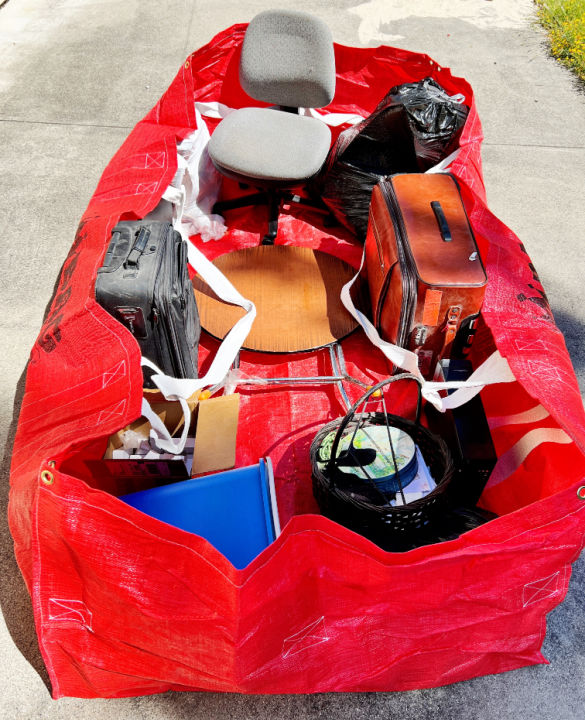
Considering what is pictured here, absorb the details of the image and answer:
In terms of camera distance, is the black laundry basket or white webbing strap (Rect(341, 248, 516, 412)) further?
white webbing strap (Rect(341, 248, 516, 412))

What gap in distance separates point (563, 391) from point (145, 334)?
1.26 metres

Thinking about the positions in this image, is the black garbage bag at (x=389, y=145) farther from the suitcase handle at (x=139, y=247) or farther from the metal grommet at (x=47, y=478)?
the metal grommet at (x=47, y=478)

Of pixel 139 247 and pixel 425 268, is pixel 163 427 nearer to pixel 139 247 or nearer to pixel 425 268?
pixel 139 247

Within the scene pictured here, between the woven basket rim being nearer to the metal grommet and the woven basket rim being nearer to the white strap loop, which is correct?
the white strap loop

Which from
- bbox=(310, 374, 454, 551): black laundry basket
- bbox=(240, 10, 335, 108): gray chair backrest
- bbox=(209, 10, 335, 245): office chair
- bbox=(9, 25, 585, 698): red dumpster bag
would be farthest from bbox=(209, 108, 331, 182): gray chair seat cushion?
bbox=(310, 374, 454, 551): black laundry basket

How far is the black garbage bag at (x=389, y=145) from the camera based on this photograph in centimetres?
237

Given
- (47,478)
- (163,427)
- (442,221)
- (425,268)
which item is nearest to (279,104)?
(442,221)

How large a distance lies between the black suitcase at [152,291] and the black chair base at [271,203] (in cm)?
77

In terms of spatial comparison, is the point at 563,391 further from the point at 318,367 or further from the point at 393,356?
the point at 318,367

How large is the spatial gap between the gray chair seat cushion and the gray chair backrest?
0.14m

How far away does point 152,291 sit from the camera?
5.88ft

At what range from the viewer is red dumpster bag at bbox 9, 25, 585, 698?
4.17 ft

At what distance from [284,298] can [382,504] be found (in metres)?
1.00

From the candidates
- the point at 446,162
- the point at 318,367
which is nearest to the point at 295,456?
the point at 318,367
